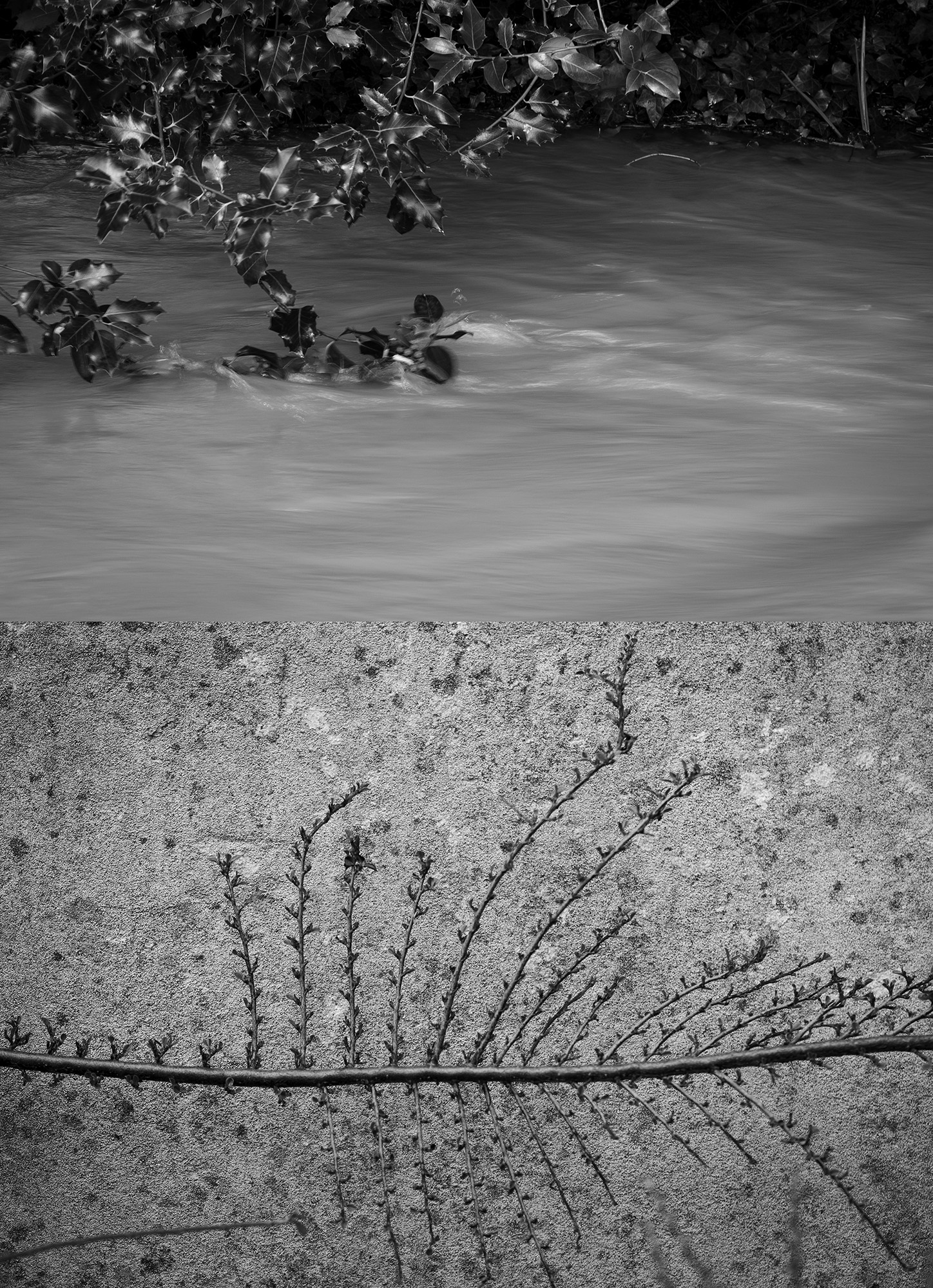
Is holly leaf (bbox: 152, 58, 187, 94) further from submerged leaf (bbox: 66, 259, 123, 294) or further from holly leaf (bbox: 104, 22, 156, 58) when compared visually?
submerged leaf (bbox: 66, 259, 123, 294)

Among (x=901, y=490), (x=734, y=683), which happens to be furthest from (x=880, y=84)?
(x=734, y=683)

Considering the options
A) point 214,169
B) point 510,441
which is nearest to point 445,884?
point 510,441

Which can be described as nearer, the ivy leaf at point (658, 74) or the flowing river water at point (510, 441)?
the flowing river water at point (510, 441)

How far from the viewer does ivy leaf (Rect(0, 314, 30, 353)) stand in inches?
61.9

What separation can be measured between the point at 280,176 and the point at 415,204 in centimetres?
19

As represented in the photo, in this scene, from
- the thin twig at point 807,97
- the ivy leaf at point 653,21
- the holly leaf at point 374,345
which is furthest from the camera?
the thin twig at point 807,97

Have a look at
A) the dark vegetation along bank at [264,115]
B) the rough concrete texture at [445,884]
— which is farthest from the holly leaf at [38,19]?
the rough concrete texture at [445,884]

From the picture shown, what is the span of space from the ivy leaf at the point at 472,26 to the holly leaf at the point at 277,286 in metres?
0.38

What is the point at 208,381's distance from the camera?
1.59 meters

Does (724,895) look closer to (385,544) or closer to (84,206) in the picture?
(385,544)

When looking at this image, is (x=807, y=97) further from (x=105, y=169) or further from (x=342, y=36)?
(x=105, y=169)

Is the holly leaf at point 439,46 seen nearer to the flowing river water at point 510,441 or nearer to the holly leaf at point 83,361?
the flowing river water at point 510,441

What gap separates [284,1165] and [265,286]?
1.08m

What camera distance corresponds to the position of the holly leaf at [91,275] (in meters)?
1.45
